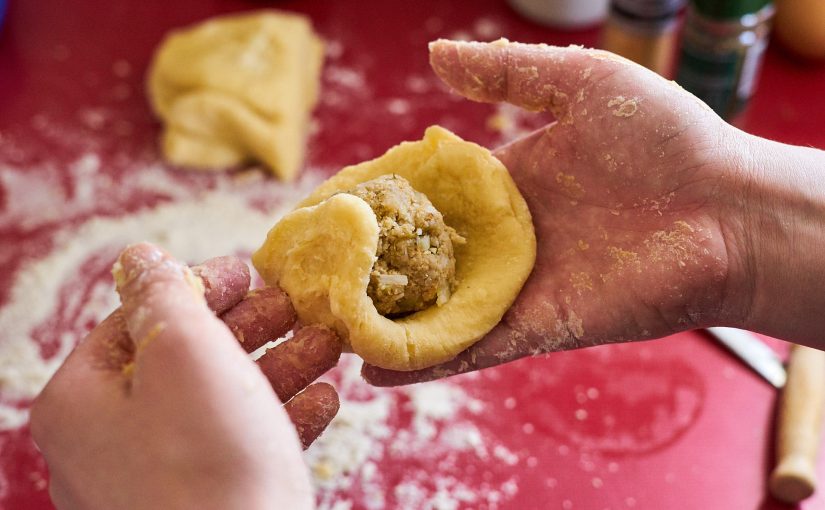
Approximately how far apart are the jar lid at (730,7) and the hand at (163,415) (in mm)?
1628

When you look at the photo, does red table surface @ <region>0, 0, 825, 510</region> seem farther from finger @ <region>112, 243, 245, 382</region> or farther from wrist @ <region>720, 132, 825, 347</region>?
finger @ <region>112, 243, 245, 382</region>

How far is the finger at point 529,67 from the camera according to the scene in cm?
138

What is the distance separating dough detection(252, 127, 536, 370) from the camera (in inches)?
49.9

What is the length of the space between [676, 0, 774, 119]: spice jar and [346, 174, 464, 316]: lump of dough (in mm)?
1178

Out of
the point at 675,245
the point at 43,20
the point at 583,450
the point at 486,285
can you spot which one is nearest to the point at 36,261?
the point at 43,20

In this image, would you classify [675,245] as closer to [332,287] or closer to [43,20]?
[332,287]

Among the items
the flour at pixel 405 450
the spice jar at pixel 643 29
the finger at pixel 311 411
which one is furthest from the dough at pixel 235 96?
the finger at pixel 311 411

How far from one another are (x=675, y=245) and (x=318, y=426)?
25.5 inches

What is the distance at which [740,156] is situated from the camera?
1351 millimetres

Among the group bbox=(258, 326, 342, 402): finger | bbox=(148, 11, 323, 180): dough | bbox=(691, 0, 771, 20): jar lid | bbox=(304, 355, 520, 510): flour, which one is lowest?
bbox=(304, 355, 520, 510): flour

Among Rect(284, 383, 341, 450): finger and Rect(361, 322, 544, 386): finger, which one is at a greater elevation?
Rect(284, 383, 341, 450): finger

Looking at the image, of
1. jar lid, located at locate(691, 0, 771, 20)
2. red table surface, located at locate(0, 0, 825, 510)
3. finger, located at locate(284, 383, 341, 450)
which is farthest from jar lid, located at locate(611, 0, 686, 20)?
finger, located at locate(284, 383, 341, 450)

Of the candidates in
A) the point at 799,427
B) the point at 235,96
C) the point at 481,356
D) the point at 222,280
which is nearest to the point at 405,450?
the point at 481,356

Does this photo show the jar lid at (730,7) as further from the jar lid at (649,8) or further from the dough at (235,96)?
the dough at (235,96)
